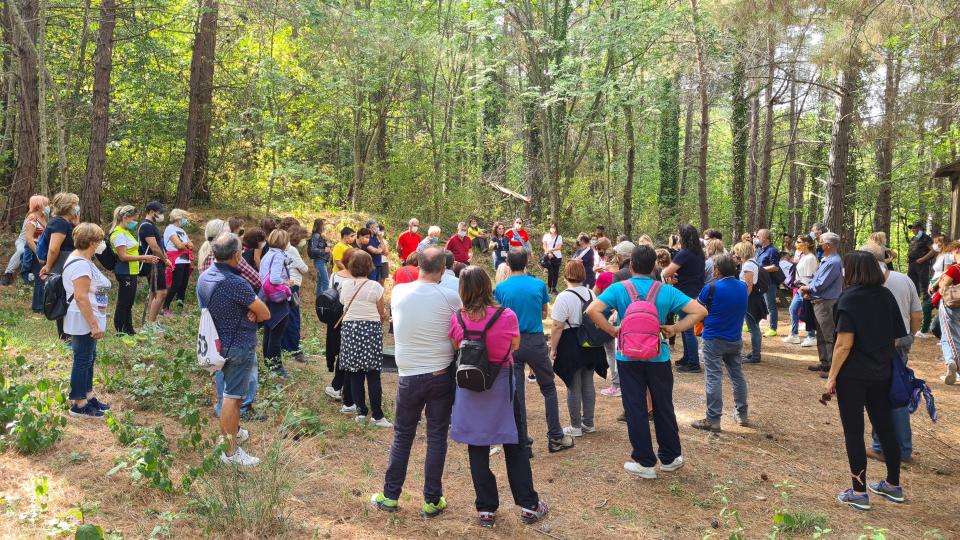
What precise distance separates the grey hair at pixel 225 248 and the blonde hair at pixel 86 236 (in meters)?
1.14

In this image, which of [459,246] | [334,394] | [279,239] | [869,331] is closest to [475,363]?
[869,331]

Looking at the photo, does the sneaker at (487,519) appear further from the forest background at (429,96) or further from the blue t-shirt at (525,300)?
the forest background at (429,96)

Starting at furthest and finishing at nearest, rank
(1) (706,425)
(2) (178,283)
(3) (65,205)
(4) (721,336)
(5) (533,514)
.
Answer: (2) (178,283) → (3) (65,205) → (1) (706,425) → (4) (721,336) → (5) (533,514)

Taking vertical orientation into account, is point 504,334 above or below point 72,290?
below

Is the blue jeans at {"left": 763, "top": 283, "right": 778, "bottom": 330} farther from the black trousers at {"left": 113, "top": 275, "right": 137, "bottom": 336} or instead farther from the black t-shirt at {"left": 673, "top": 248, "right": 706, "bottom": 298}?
the black trousers at {"left": 113, "top": 275, "right": 137, "bottom": 336}

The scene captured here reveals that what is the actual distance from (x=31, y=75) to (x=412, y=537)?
467 inches

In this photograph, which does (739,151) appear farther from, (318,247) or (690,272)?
(318,247)

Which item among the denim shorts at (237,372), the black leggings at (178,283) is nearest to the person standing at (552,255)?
the black leggings at (178,283)

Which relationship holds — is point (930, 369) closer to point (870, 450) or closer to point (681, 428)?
point (870, 450)

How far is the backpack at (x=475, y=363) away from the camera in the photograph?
3877mm

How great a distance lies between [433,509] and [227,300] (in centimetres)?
201

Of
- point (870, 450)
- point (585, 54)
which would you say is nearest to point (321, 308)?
point (870, 450)

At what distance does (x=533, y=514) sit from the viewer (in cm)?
421

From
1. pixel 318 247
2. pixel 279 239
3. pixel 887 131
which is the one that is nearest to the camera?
pixel 279 239
